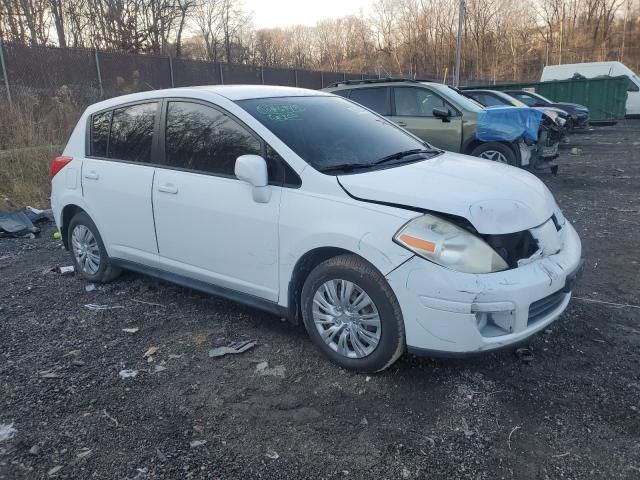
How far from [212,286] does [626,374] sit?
280 cm

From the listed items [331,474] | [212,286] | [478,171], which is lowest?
[331,474]

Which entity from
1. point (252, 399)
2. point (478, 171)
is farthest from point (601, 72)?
point (252, 399)

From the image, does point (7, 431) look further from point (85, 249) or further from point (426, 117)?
point (426, 117)

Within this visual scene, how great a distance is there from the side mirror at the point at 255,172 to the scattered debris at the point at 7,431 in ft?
6.28

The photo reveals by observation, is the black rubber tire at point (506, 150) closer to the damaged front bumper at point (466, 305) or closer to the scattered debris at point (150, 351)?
the damaged front bumper at point (466, 305)

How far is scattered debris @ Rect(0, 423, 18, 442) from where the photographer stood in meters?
2.76

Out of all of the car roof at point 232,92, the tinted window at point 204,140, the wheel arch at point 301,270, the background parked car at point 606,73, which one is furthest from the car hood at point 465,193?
the background parked car at point 606,73

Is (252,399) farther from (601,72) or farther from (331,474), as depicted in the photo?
(601,72)

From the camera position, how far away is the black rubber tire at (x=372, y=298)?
117 inches

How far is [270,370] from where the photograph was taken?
336 cm

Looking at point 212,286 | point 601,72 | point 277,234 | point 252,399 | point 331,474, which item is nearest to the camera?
point 331,474

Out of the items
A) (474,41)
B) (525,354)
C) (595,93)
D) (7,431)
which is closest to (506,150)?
(525,354)

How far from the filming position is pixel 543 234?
3.12 meters

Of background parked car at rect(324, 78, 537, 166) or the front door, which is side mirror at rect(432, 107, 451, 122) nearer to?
background parked car at rect(324, 78, 537, 166)
